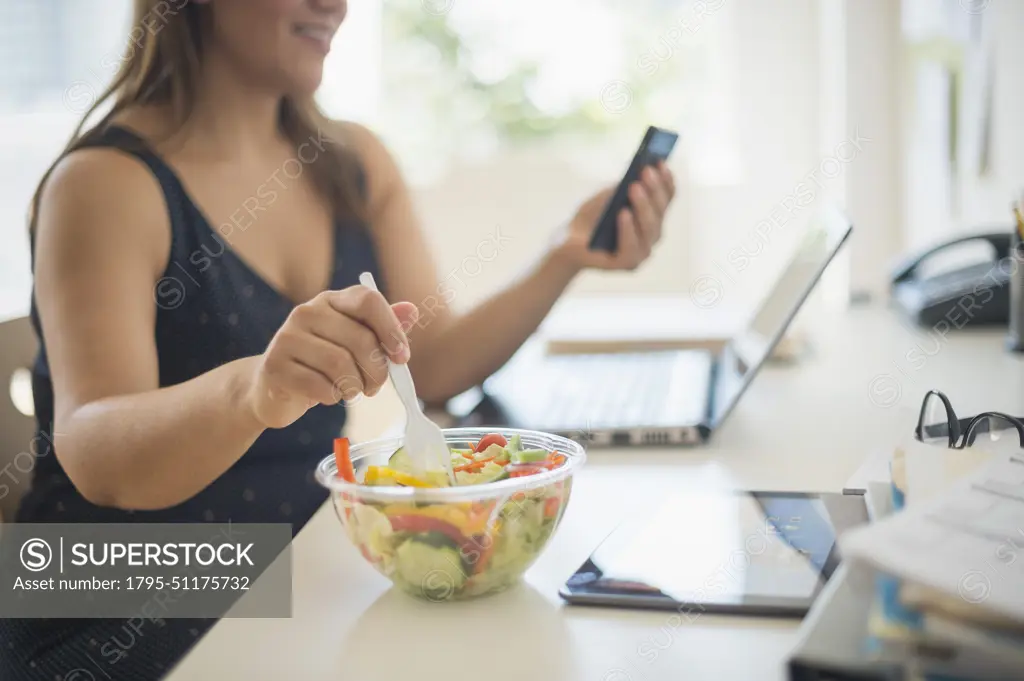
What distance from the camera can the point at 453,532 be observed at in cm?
50

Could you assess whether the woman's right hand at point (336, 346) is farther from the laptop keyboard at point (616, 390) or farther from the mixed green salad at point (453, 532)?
the laptop keyboard at point (616, 390)

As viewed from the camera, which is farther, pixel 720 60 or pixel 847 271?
pixel 720 60

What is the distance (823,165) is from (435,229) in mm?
1205

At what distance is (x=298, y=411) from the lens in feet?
2.01

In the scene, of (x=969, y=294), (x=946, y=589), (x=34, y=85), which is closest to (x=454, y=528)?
(x=946, y=589)

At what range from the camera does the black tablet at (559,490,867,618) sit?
0.50 meters

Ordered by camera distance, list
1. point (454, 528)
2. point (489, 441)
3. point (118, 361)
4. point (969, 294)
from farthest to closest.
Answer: point (969, 294), point (118, 361), point (489, 441), point (454, 528)

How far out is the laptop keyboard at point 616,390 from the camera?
2.98 feet

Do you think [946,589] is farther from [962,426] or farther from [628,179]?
[628,179]

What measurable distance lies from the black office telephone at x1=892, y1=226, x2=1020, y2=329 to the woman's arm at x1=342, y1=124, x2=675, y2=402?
60 cm

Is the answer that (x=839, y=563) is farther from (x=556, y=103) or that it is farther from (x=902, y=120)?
(x=556, y=103)

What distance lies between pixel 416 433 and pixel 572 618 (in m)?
0.15

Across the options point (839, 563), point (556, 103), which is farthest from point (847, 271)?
point (556, 103)

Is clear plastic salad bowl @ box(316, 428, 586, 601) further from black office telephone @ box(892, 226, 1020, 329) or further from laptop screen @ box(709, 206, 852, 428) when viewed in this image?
black office telephone @ box(892, 226, 1020, 329)
